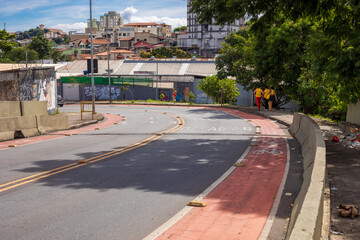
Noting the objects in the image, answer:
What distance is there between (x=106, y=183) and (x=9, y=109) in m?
10.2

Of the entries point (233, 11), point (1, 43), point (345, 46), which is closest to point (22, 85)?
point (233, 11)

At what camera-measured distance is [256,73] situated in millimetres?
30750

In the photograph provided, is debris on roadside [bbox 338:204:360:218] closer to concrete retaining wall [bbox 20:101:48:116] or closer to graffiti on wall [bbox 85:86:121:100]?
concrete retaining wall [bbox 20:101:48:116]

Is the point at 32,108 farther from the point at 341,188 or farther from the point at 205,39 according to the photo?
the point at 205,39

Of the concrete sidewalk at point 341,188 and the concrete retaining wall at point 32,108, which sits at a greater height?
the concrete retaining wall at point 32,108

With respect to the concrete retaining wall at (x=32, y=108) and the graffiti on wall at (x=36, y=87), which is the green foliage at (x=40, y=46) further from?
the concrete retaining wall at (x=32, y=108)

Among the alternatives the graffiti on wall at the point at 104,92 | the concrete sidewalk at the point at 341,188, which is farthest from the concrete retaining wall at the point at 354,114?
the graffiti on wall at the point at 104,92

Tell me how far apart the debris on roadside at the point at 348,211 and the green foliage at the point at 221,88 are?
35.7 metres

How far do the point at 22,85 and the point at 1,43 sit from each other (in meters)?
46.4

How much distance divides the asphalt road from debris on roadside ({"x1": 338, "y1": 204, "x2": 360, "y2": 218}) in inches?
107

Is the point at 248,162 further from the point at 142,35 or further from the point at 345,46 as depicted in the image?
the point at 142,35

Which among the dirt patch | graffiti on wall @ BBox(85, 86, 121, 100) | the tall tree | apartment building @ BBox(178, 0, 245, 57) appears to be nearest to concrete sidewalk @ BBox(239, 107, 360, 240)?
the dirt patch

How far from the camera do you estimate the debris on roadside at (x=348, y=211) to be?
619cm

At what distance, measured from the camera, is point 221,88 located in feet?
137
